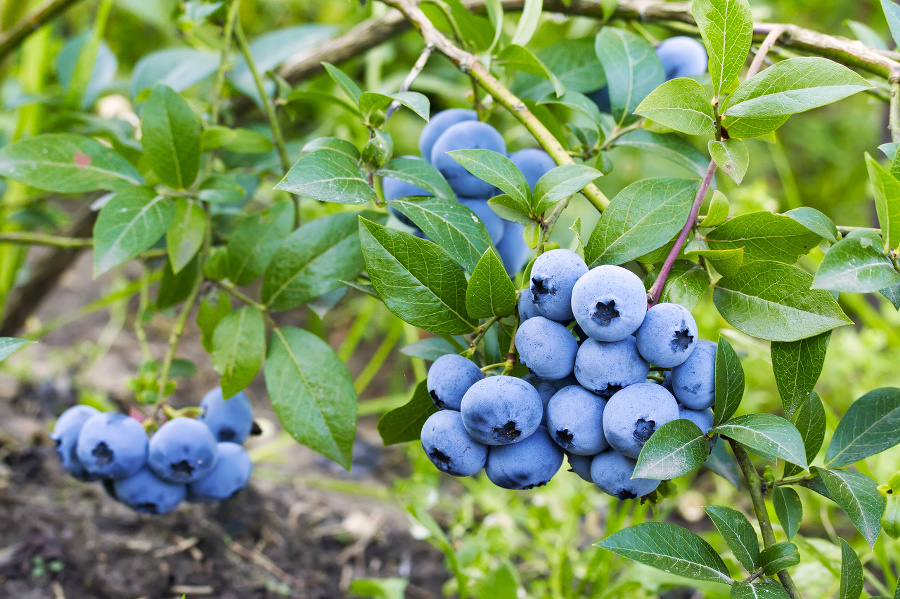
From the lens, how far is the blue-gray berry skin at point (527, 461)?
23.0 inches

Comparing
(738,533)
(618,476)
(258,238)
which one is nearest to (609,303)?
(618,476)

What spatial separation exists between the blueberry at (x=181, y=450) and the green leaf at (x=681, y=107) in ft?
2.19

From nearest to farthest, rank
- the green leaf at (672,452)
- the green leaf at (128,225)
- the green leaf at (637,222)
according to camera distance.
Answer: the green leaf at (672,452), the green leaf at (637,222), the green leaf at (128,225)

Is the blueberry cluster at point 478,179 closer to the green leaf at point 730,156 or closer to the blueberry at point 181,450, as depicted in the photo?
the green leaf at point 730,156

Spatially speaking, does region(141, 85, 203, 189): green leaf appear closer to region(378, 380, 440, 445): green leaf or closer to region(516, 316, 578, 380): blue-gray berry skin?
region(378, 380, 440, 445): green leaf

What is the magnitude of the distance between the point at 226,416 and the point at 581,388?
1.93ft

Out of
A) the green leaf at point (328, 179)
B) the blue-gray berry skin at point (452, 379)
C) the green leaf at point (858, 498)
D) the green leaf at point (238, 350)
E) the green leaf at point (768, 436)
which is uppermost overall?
the green leaf at point (328, 179)

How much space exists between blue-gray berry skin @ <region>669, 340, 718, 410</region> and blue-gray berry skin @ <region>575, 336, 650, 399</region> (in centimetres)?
5

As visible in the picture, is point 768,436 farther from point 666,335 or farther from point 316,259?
point 316,259

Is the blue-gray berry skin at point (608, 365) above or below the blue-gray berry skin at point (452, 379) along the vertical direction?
above

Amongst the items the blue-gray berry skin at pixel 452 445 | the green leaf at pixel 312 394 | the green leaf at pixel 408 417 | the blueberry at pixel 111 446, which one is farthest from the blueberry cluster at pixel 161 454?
the blue-gray berry skin at pixel 452 445

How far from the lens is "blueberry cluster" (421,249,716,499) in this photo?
52 centimetres

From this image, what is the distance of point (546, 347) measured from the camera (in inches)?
21.5

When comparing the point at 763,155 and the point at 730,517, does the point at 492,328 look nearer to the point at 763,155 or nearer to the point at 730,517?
the point at 730,517
